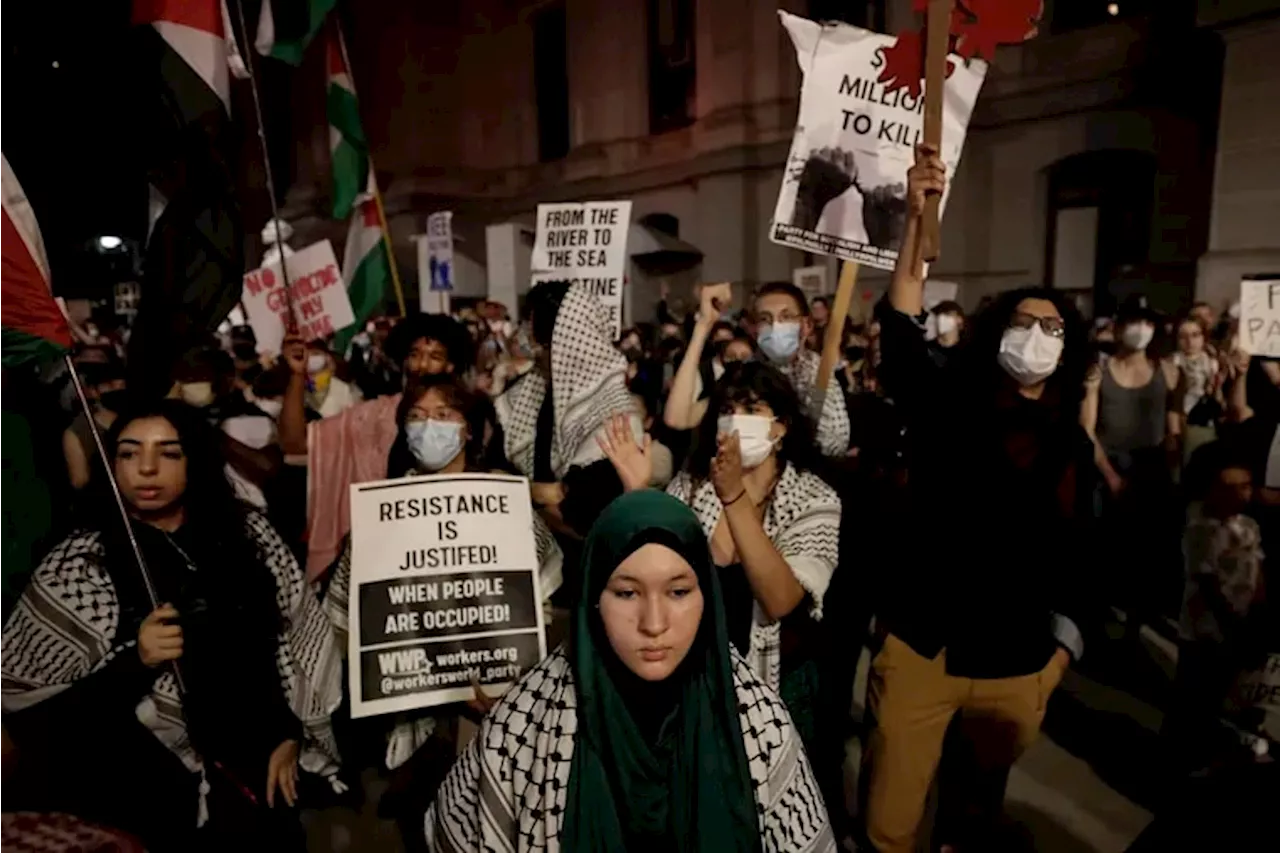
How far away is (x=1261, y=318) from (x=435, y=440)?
3.99 meters

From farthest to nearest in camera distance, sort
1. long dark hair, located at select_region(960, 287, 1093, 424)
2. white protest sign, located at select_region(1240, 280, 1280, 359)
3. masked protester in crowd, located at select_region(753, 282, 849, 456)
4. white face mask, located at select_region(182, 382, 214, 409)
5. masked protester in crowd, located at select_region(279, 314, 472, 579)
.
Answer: white face mask, located at select_region(182, 382, 214, 409) → white protest sign, located at select_region(1240, 280, 1280, 359) → masked protester in crowd, located at select_region(753, 282, 849, 456) → masked protester in crowd, located at select_region(279, 314, 472, 579) → long dark hair, located at select_region(960, 287, 1093, 424)

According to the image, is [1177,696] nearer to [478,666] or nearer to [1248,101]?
[478,666]

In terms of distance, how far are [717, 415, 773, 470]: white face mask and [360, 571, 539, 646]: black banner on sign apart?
0.78 m

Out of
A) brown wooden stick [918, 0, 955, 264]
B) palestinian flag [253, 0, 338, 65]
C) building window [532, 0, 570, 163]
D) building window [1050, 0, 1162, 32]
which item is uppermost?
building window [532, 0, 570, 163]

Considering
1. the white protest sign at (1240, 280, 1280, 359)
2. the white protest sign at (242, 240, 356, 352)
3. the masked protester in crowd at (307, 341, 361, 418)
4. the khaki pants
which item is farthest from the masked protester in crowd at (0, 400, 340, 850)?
the white protest sign at (1240, 280, 1280, 359)

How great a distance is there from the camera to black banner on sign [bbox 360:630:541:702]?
260 centimetres

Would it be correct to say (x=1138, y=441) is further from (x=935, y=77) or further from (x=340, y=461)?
(x=340, y=461)

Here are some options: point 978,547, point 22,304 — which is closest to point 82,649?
point 22,304

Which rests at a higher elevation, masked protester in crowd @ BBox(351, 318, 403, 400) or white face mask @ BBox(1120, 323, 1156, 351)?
white face mask @ BBox(1120, 323, 1156, 351)

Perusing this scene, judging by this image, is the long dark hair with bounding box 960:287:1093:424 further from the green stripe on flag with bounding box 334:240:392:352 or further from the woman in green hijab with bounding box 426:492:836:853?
the green stripe on flag with bounding box 334:240:392:352

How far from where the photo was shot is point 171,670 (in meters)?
2.49

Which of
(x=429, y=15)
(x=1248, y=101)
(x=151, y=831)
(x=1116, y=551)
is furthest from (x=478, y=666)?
(x=429, y=15)

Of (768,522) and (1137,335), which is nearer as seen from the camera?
(768,522)

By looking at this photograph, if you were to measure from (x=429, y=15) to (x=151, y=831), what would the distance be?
26.7 m
